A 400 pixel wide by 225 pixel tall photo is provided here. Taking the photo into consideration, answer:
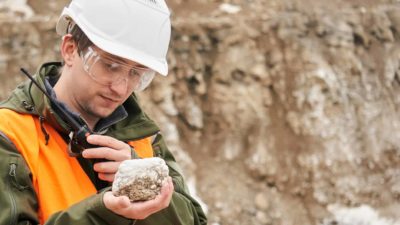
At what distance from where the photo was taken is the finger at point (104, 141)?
2.34m

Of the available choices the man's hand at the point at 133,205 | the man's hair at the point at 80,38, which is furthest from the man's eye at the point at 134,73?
the man's hand at the point at 133,205

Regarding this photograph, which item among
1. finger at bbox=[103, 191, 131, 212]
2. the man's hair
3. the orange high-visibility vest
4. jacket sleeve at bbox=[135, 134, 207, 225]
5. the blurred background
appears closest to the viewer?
finger at bbox=[103, 191, 131, 212]

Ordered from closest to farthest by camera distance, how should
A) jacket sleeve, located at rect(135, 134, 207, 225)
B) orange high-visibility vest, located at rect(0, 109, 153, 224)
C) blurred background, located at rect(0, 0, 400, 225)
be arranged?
orange high-visibility vest, located at rect(0, 109, 153, 224)
jacket sleeve, located at rect(135, 134, 207, 225)
blurred background, located at rect(0, 0, 400, 225)

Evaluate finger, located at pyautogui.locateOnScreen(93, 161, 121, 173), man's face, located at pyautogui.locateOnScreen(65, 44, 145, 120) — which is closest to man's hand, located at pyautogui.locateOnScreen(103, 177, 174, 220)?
finger, located at pyautogui.locateOnScreen(93, 161, 121, 173)

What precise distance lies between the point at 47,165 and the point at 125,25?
2.08ft

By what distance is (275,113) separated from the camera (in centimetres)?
850

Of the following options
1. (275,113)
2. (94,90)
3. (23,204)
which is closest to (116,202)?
(23,204)

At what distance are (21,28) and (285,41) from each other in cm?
335

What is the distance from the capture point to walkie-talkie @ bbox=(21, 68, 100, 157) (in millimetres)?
2379

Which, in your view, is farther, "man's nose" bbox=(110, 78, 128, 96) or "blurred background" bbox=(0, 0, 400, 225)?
"blurred background" bbox=(0, 0, 400, 225)

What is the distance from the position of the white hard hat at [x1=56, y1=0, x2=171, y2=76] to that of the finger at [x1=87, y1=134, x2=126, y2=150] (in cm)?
35

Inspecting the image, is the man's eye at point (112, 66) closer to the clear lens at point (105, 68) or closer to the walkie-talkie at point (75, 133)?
the clear lens at point (105, 68)

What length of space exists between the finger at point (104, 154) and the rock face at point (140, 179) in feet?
0.14

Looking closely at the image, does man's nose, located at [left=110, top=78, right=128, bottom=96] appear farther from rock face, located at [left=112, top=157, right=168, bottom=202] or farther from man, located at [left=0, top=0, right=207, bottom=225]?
rock face, located at [left=112, top=157, right=168, bottom=202]
